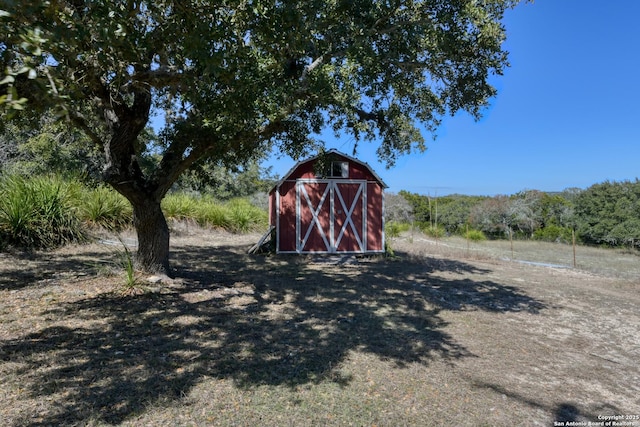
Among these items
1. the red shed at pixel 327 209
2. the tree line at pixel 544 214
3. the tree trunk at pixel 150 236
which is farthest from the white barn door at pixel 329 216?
the tree line at pixel 544 214

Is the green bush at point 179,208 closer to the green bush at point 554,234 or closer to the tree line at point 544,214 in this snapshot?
the tree line at point 544,214

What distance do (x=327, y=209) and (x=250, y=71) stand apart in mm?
7623

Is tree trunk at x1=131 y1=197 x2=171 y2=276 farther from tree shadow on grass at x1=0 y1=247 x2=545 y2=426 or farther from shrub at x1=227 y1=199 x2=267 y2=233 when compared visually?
shrub at x1=227 y1=199 x2=267 y2=233

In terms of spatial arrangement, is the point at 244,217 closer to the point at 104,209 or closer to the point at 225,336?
the point at 104,209

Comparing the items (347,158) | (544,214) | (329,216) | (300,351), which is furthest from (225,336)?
(544,214)

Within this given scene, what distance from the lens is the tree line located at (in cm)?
1752

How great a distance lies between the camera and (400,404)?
307 centimetres

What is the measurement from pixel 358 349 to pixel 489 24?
5321mm

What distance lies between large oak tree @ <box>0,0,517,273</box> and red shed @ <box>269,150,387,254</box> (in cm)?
402

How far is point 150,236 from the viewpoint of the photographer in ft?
20.8

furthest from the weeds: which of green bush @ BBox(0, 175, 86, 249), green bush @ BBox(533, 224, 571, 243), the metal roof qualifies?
green bush @ BBox(533, 224, 571, 243)

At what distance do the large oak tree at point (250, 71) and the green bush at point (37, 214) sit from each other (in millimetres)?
2954

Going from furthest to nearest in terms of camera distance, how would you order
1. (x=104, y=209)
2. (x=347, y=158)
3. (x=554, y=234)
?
1. (x=554, y=234)
2. (x=347, y=158)
3. (x=104, y=209)

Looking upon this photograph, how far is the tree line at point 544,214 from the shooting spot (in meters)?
17.5
